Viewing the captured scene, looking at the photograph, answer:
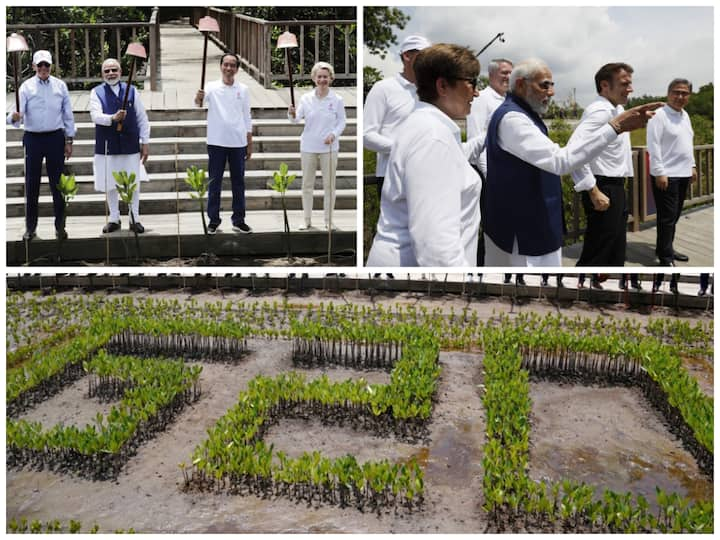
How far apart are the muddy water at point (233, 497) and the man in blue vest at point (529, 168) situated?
5.58 ft

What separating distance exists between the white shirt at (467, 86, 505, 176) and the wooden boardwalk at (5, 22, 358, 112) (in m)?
1.67

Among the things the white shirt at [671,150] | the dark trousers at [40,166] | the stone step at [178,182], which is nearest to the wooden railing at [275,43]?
the stone step at [178,182]

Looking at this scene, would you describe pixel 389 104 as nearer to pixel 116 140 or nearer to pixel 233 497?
pixel 233 497

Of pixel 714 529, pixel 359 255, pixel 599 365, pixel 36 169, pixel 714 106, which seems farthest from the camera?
pixel 599 365

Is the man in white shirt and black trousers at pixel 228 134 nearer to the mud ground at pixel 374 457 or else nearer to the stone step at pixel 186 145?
the stone step at pixel 186 145

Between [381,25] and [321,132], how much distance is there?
5.41 ft

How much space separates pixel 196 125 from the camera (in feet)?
24.5

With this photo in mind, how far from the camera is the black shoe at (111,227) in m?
7.11

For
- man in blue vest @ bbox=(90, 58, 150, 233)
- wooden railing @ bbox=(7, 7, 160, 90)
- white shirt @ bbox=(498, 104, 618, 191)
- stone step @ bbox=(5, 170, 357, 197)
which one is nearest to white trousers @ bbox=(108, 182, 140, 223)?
man in blue vest @ bbox=(90, 58, 150, 233)

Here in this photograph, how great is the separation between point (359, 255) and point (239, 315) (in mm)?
4558

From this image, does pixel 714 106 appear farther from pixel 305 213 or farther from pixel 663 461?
pixel 305 213

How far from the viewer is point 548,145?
473 cm

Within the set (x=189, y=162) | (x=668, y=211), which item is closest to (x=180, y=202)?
(x=189, y=162)

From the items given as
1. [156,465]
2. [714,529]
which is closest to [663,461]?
[714,529]
